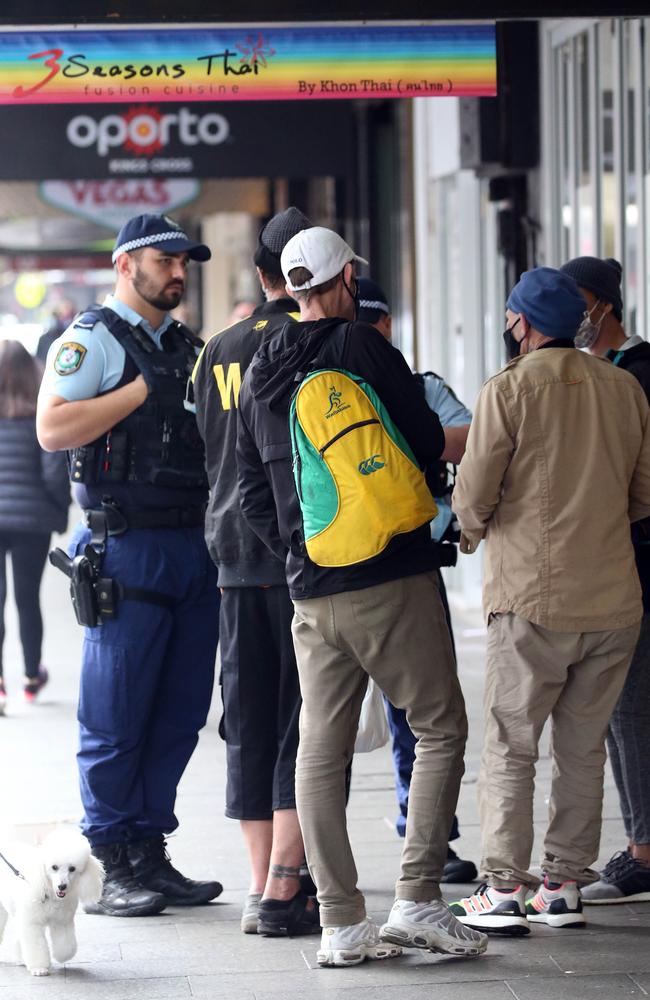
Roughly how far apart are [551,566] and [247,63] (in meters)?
2.12

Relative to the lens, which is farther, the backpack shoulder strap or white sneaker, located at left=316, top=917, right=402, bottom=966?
white sneaker, located at left=316, top=917, right=402, bottom=966

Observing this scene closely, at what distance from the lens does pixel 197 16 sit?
5070 millimetres

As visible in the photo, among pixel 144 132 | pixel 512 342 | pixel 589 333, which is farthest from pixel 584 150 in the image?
pixel 512 342

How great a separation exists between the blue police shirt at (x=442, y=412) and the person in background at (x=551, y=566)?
2.00ft

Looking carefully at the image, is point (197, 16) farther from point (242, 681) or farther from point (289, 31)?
point (242, 681)

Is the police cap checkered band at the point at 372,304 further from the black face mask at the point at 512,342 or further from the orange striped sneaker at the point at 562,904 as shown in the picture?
the orange striped sneaker at the point at 562,904

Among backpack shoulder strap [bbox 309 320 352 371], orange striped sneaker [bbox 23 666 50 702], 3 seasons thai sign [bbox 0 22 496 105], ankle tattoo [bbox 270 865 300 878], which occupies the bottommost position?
orange striped sneaker [bbox 23 666 50 702]

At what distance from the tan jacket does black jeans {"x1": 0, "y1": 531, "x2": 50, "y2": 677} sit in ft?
15.9

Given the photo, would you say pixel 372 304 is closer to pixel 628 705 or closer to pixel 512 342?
pixel 512 342

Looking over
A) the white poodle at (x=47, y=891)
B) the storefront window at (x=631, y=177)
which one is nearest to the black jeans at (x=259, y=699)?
the white poodle at (x=47, y=891)

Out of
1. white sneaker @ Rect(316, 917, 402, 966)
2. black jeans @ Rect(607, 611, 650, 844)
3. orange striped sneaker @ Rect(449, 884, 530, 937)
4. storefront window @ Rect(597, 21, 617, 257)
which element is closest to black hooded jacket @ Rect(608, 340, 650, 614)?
black jeans @ Rect(607, 611, 650, 844)

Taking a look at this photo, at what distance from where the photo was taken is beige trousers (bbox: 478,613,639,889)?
457cm

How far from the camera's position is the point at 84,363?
5078 mm

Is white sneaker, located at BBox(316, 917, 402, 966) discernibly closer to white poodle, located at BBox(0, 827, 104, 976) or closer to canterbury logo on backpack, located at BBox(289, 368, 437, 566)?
white poodle, located at BBox(0, 827, 104, 976)
